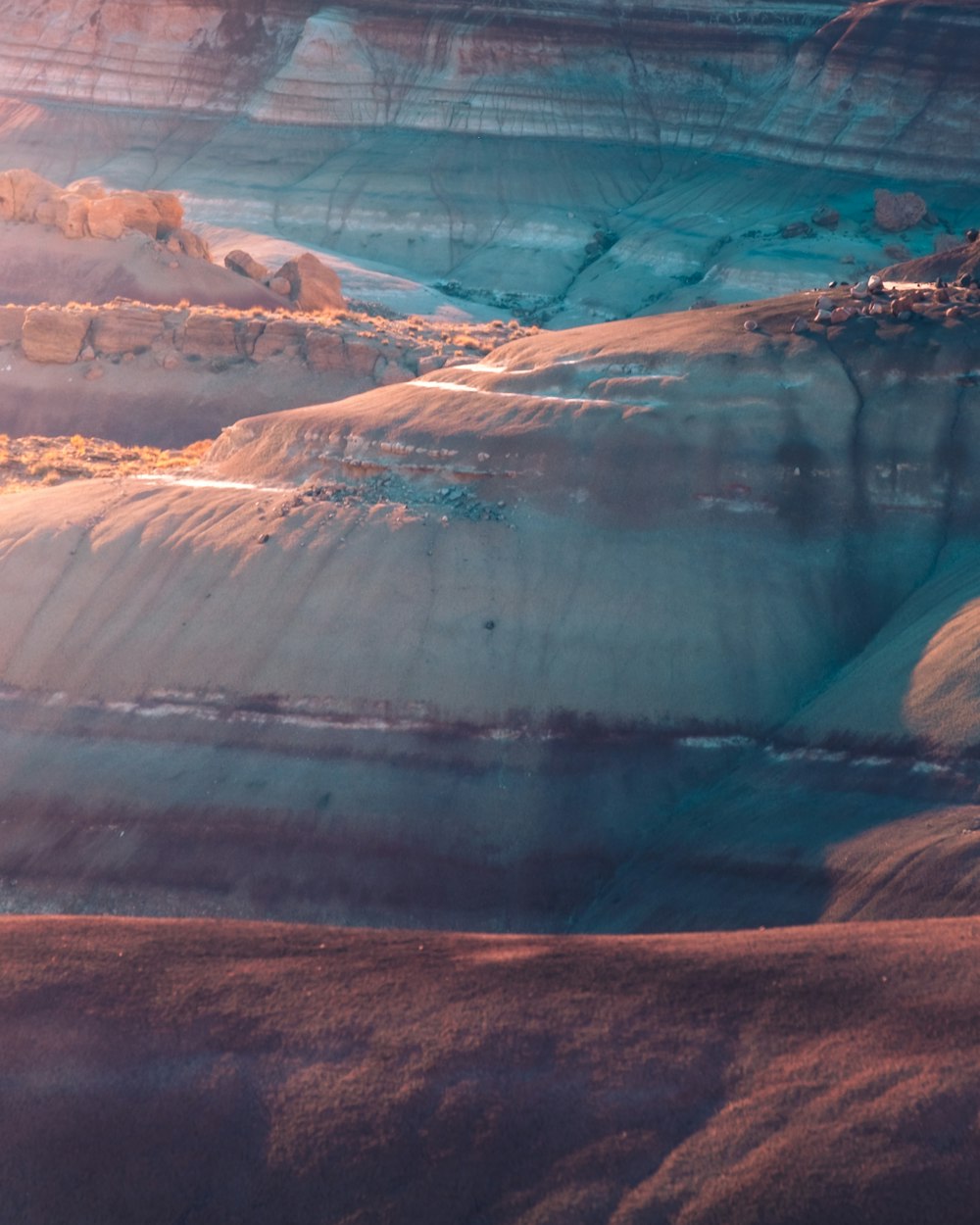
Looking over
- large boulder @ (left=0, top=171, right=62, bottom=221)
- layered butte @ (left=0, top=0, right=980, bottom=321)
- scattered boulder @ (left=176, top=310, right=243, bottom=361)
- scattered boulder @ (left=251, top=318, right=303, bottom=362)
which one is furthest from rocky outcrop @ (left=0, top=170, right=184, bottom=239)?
layered butte @ (left=0, top=0, right=980, bottom=321)

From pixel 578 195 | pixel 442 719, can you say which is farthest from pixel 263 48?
pixel 442 719

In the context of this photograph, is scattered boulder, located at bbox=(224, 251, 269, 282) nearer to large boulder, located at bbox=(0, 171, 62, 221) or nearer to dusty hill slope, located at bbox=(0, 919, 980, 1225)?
large boulder, located at bbox=(0, 171, 62, 221)

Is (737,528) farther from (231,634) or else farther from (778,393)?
(231,634)

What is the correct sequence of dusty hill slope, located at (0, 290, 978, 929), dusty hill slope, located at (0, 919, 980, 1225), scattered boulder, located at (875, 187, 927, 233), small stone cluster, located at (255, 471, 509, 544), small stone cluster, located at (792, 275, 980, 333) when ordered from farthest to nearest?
scattered boulder, located at (875, 187, 927, 233)
small stone cluster, located at (792, 275, 980, 333)
small stone cluster, located at (255, 471, 509, 544)
dusty hill slope, located at (0, 290, 978, 929)
dusty hill slope, located at (0, 919, 980, 1225)

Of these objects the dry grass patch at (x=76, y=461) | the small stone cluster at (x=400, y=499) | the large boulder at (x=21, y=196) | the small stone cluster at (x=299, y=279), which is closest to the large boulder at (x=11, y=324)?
the dry grass patch at (x=76, y=461)

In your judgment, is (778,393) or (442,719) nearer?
(442,719)

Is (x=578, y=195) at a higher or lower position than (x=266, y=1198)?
higher
